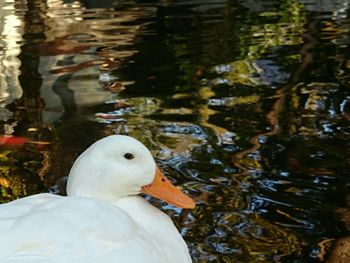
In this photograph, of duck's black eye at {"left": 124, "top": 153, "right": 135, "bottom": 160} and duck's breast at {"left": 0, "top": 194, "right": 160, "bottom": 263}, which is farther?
duck's black eye at {"left": 124, "top": 153, "right": 135, "bottom": 160}

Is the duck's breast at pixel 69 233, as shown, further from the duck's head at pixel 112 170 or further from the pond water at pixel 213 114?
the pond water at pixel 213 114

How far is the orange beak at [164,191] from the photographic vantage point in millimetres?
3312

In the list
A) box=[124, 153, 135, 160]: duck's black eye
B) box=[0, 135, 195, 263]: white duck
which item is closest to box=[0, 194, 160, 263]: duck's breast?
box=[0, 135, 195, 263]: white duck

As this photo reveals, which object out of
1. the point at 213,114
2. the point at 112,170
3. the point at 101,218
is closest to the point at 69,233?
the point at 101,218

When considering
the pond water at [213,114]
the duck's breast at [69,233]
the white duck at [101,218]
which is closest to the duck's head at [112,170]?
the white duck at [101,218]

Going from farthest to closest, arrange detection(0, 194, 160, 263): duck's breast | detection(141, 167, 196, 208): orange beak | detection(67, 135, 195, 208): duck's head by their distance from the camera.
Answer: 1. detection(141, 167, 196, 208): orange beak
2. detection(67, 135, 195, 208): duck's head
3. detection(0, 194, 160, 263): duck's breast

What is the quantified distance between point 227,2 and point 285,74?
243 inches

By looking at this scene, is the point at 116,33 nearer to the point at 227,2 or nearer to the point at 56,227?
the point at 227,2

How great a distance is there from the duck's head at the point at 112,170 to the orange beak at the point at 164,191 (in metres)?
0.05

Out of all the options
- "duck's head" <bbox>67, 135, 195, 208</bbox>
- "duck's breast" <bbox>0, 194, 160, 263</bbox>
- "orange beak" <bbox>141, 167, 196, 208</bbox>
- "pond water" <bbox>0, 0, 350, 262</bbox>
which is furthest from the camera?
"pond water" <bbox>0, 0, 350, 262</bbox>

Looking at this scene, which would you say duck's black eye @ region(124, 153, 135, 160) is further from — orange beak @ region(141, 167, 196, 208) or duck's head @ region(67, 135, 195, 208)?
orange beak @ region(141, 167, 196, 208)

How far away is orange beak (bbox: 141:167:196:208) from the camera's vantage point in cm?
331

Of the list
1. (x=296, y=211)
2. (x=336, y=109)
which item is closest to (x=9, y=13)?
(x=336, y=109)

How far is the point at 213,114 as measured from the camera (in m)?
5.98
